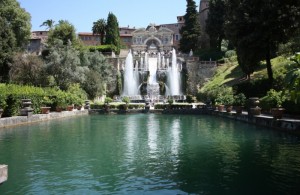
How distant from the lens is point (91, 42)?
10238 cm

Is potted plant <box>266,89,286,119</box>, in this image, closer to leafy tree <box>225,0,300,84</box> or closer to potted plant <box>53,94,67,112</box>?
leafy tree <box>225,0,300,84</box>

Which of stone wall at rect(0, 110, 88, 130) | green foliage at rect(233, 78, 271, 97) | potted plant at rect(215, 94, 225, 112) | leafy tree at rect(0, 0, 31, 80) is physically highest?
leafy tree at rect(0, 0, 31, 80)

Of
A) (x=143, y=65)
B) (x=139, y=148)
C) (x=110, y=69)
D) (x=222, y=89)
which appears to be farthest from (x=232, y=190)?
(x=143, y=65)

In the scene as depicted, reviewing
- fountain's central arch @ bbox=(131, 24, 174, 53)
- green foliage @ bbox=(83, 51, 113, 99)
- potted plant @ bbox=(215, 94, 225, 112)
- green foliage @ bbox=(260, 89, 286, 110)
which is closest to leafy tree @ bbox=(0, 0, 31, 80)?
green foliage @ bbox=(83, 51, 113, 99)

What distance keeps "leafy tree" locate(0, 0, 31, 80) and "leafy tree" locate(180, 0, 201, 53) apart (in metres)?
31.1

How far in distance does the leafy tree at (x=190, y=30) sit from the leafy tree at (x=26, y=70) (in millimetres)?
36187

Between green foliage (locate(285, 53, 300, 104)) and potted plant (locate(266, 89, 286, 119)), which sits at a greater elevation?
green foliage (locate(285, 53, 300, 104))

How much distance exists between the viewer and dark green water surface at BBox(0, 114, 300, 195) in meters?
8.47

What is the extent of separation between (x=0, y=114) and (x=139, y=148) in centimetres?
1290

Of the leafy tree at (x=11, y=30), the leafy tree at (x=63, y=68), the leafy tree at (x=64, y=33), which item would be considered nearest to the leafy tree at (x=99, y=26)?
the leafy tree at (x=64, y=33)

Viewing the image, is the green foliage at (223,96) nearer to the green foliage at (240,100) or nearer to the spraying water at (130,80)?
the green foliage at (240,100)

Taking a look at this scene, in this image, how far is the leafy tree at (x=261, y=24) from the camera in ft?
89.2

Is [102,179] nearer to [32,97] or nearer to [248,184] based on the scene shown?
[248,184]

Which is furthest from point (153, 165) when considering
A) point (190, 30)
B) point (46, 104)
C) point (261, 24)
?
point (190, 30)
